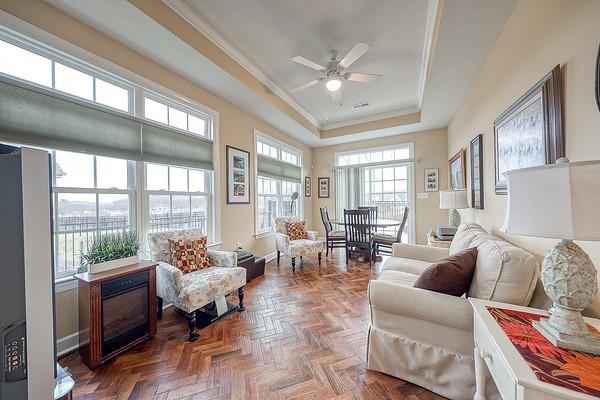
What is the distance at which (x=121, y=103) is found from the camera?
2322 millimetres

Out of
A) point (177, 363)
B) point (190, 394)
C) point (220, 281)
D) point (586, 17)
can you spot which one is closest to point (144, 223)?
point (220, 281)

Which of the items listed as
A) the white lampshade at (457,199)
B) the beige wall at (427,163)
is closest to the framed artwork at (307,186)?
the beige wall at (427,163)

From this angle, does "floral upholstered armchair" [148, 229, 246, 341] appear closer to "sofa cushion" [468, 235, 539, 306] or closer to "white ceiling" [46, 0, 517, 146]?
"white ceiling" [46, 0, 517, 146]

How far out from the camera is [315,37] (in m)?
2.60

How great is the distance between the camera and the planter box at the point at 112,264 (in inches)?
70.3

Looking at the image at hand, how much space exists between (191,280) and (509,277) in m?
2.39

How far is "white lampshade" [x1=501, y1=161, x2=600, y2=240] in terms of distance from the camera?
719mm

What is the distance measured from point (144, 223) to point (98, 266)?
29.6 inches

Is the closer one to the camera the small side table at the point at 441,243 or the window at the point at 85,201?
the window at the point at 85,201

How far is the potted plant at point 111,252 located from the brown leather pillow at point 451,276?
2341 millimetres

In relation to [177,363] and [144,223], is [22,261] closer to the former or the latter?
[177,363]

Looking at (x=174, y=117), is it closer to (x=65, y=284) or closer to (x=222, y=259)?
(x=222, y=259)

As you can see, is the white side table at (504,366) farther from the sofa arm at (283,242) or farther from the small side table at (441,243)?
the sofa arm at (283,242)

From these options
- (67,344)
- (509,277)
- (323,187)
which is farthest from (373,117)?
(67,344)
